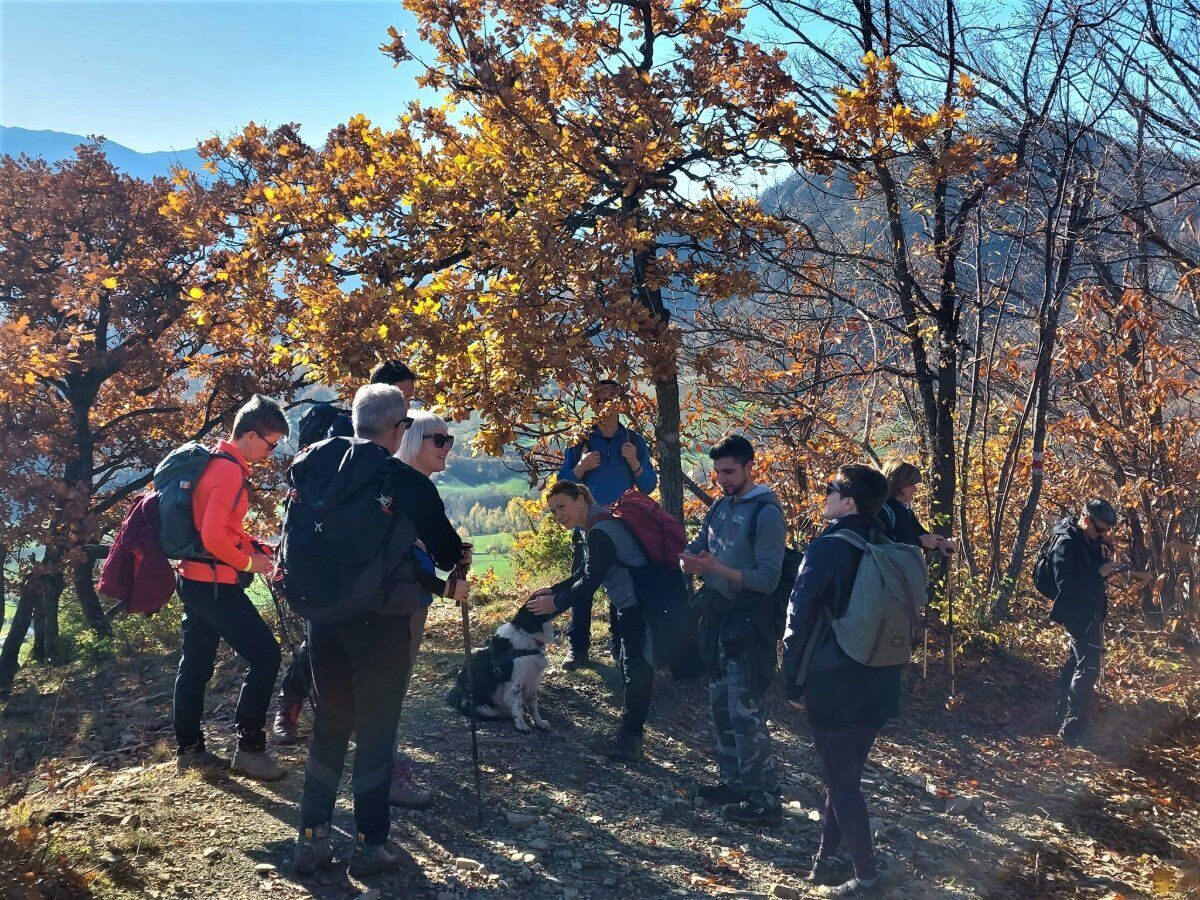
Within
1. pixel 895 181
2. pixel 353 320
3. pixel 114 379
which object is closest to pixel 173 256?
pixel 114 379

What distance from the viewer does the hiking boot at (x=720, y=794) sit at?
15.7 ft

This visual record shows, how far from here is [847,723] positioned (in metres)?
3.73

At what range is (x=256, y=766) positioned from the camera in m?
4.58

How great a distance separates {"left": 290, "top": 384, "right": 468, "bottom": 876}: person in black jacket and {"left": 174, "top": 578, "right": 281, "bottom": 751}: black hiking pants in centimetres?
114

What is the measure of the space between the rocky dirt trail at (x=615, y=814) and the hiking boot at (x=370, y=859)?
0.18 ft

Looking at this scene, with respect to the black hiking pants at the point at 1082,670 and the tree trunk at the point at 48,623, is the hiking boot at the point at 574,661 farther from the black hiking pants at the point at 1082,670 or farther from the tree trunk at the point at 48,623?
the tree trunk at the point at 48,623

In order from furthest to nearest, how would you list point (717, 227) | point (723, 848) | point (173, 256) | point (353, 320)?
point (173, 256) < point (717, 227) < point (353, 320) < point (723, 848)

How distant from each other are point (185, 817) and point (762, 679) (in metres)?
2.99

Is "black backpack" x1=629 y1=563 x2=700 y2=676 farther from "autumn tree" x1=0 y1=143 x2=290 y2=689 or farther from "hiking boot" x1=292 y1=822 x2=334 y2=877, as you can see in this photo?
"autumn tree" x1=0 y1=143 x2=290 y2=689

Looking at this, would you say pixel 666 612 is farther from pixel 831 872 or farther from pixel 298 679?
pixel 298 679

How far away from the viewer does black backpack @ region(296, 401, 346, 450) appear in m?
4.38

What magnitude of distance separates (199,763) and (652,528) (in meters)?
2.87

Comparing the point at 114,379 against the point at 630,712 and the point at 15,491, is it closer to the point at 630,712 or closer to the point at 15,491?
the point at 15,491

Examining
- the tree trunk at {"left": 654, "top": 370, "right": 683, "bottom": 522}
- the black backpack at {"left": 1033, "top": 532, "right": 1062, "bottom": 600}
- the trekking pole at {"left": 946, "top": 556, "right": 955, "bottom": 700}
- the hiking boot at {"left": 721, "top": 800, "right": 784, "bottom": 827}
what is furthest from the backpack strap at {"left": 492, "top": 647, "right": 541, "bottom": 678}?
the black backpack at {"left": 1033, "top": 532, "right": 1062, "bottom": 600}
